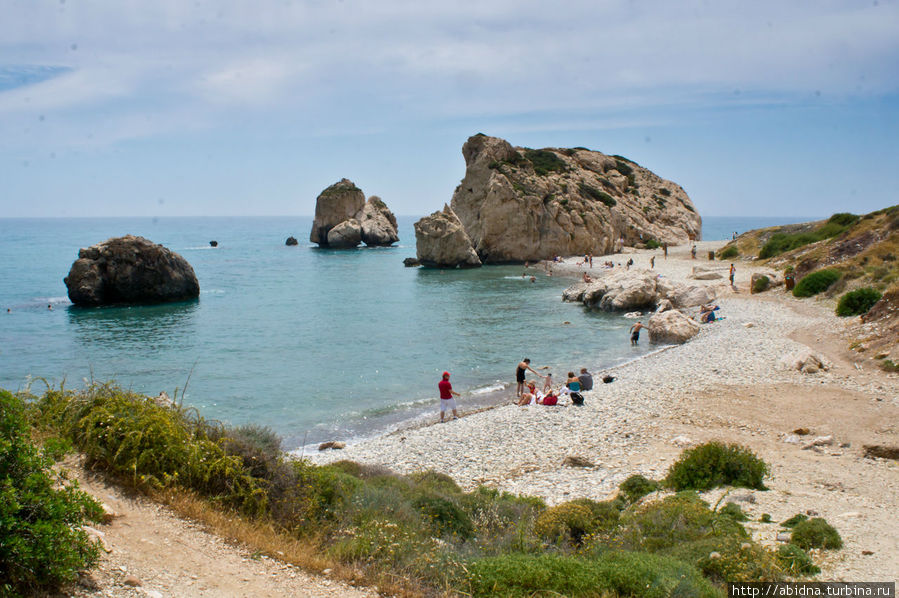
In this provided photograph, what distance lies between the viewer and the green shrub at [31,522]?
4.46 metres

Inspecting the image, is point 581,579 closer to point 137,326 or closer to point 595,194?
point 137,326

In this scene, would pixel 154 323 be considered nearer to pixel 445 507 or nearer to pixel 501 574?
pixel 445 507

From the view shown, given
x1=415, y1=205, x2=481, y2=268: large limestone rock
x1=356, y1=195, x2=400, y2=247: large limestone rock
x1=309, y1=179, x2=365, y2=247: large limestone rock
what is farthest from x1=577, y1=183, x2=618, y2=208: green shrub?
x1=309, y1=179, x2=365, y2=247: large limestone rock

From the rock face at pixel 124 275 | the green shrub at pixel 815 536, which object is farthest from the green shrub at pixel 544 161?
the green shrub at pixel 815 536

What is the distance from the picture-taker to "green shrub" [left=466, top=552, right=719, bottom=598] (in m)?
5.84

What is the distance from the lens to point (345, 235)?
10169 centimetres

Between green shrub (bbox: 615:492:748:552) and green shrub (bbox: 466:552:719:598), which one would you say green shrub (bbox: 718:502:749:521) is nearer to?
green shrub (bbox: 615:492:748:552)

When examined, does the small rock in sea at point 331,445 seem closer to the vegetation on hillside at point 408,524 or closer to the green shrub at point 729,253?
the vegetation on hillside at point 408,524

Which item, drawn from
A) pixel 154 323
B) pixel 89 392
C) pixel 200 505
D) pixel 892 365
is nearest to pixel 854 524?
pixel 200 505

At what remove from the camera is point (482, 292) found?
49625 mm

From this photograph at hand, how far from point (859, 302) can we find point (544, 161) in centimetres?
5779

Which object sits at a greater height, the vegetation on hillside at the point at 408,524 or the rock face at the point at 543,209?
the rock face at the point at 543,209

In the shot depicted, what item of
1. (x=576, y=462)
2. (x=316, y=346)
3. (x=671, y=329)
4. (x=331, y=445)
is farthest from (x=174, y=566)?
(x=671, y=329)

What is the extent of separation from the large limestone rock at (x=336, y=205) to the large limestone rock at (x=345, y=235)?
2563mm
